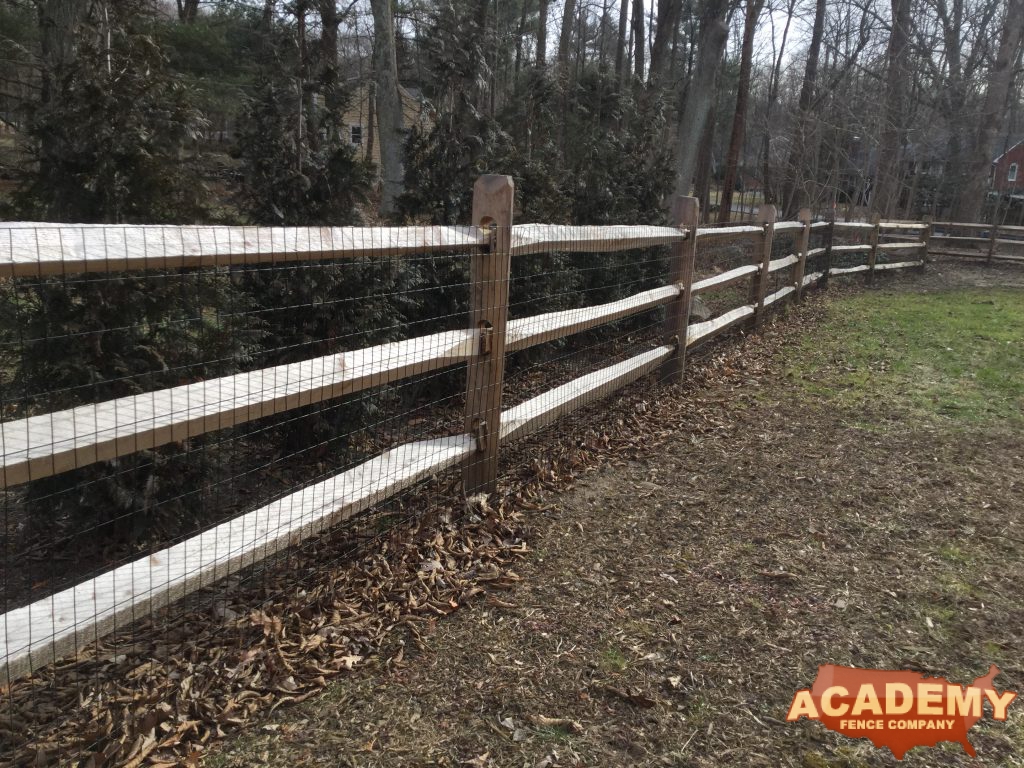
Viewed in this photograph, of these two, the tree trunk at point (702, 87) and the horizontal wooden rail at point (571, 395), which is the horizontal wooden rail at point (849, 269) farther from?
the horizontal wooden rail at point (571, 395)

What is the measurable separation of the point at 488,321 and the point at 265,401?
1.45 m

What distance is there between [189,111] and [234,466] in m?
2.06

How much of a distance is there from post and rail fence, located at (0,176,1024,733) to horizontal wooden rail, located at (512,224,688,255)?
0.02 m

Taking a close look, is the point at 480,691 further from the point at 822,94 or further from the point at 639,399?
the point at 822,94

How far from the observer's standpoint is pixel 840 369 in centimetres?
759

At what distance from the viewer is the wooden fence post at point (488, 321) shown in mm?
3877

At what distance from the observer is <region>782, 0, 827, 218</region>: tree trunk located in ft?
69.2

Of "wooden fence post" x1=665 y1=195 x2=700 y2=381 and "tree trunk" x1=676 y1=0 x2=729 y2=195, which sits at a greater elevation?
"tree trunk" x1=676 y1=0 x2=729 y2=195

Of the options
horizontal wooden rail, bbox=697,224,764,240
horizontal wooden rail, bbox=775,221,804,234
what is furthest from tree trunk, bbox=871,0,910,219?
horizontal wooden rail, bbox=697,224,764,240

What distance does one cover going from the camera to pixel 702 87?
1470cm

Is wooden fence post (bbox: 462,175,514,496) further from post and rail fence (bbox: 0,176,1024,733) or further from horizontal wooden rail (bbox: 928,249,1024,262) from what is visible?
horizontal wooden rail (bbox: 928,249,1024,262)

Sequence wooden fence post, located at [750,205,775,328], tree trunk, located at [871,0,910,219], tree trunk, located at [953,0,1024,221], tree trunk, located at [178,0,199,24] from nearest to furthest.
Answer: wooden fence post, located at [750,205,775,328], tree trunk, located at [953,0,1024,221], tree trunk, located at [871,0,910,219], tree trunk, located at [178,0,199,24]

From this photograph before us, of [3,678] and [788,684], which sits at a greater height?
[3,678]

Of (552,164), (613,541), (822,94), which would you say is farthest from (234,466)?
(822,94)
